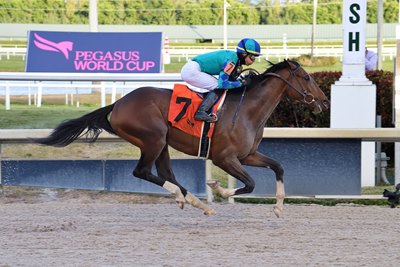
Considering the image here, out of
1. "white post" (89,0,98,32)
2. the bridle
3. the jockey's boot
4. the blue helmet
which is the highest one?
"white post" (89,0,98,32)

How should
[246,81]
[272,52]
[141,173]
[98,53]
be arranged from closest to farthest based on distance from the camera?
[141,173]
[246,81]
[98,53]
[272,52]

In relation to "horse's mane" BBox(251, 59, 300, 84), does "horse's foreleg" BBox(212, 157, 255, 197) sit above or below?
below

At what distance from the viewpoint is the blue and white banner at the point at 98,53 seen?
13.0 meters

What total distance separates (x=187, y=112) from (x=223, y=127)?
13.1 inches

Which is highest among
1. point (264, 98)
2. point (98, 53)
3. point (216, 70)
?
point (98, 53)

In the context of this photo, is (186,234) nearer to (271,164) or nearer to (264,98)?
(271,164)

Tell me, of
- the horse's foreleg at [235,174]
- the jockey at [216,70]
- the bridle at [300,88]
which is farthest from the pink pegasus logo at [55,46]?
the horse's foreleg at [235,174]

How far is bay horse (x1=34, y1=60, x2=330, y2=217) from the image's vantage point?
7.73m

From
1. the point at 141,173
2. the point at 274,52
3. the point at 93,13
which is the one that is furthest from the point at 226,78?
the point at 274,52

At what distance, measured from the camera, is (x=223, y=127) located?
775 cm

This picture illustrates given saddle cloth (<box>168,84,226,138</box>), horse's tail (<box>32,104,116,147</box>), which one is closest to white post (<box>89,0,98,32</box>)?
horse's tail (<box>32,104,116,147</box>)

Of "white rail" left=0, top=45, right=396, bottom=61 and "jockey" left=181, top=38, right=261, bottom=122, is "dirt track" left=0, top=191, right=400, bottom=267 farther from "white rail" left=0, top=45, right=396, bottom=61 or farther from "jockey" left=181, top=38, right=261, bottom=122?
"white rail" left=0, top=45, right=396, bottom=61

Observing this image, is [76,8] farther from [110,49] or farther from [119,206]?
[119,206]

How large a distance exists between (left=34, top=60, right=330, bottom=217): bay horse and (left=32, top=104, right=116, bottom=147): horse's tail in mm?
15
